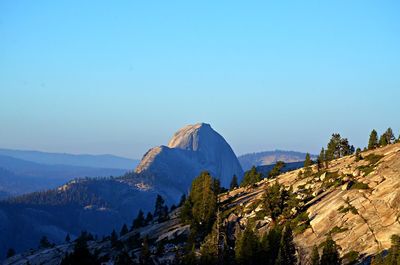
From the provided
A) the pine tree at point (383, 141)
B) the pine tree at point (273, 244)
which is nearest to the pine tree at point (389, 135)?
the pine tree at point (383, 141)

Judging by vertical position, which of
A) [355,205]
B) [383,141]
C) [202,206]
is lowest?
[202,206]

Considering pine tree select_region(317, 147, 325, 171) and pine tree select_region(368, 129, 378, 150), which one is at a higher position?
pine tree select_region(368, 129, 378, 150)

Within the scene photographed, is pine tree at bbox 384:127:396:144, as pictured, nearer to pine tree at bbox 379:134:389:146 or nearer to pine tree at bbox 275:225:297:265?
pine tree at bbox 379:134:389:146

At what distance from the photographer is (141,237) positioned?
133 meters

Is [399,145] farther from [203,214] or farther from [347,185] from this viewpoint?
[203,214]

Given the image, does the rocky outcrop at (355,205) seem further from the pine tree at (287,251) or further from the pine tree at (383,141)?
the pine tree at (383,141)

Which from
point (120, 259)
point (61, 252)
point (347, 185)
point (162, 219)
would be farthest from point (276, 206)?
point (61, 252)

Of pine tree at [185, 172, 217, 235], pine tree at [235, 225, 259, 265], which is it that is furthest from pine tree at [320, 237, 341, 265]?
pine tree at [185, 172, 217, 235]

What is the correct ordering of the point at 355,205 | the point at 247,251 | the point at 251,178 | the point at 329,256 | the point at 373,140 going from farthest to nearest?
1. the point at 251,178
2. the point at 373,140
3. the point at 355,205
4. the point at 247,251
5. the point at 329,256

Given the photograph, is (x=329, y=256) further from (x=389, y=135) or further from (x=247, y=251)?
(x=389, y=135)

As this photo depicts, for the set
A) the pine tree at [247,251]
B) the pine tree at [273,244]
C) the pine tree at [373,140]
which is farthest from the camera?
the pine tree at [373,140]

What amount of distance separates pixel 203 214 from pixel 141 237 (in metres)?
30.7

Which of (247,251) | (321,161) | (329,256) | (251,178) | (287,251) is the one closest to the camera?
(329,256)

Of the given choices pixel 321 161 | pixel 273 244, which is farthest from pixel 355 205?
pixel 321 161
